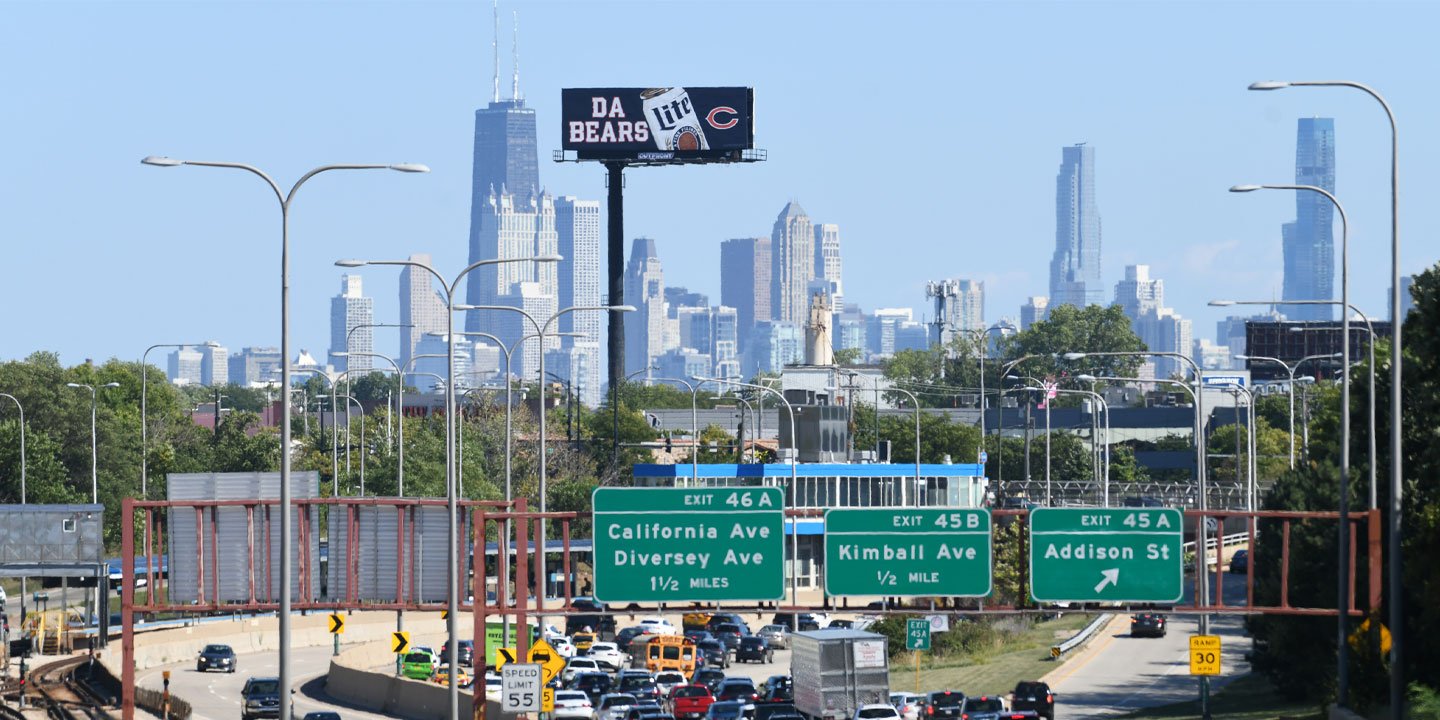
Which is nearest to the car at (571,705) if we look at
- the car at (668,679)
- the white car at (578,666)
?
the car at (668,679)

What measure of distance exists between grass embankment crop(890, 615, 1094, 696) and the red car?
9.25 m

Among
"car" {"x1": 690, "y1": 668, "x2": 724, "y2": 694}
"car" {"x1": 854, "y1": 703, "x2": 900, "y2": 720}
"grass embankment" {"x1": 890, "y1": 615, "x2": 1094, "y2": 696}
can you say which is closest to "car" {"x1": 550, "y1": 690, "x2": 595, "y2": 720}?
"car" {"x1": 690, "y1": 668, "x2": 724, "y2": 694}

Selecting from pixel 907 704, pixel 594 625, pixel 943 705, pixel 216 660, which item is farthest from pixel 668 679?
pixel 594 625

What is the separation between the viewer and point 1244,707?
195 feet

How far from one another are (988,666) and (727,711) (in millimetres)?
23469

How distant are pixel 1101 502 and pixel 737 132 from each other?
85.0m

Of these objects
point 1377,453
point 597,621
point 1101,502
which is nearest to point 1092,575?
point 1377,453

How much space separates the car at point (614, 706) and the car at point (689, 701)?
5.37ft

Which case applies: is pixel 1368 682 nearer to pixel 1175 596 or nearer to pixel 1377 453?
pixel 1175 596

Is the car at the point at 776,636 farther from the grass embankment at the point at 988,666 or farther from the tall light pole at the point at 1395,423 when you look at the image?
the tall light pole at the point at 1395,423

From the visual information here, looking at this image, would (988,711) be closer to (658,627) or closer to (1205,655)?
(1205,655)

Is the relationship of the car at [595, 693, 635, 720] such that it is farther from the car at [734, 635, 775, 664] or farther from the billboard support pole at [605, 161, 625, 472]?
the billboard support pole at [605, 161, 625, 472]

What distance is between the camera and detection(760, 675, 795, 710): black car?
64.6 meters

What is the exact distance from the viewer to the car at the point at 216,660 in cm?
8206
